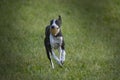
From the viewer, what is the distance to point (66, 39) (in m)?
13.2

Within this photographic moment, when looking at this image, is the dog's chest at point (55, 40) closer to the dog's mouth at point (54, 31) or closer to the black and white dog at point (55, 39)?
the black and white dog at point (55, 39)

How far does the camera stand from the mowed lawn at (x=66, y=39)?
10.3 metres

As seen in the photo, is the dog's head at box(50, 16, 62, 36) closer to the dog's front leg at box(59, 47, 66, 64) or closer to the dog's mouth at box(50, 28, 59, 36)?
the dog's mouth at box(50, 28, 59, 36)

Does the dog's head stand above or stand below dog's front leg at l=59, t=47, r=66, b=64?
above

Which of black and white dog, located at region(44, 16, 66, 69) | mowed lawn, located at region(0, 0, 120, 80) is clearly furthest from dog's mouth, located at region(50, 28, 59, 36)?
mowed lawn, located at region(0, 0, 120, 80)

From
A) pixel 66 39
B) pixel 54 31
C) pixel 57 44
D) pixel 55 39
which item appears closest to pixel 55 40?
pixel 55 39

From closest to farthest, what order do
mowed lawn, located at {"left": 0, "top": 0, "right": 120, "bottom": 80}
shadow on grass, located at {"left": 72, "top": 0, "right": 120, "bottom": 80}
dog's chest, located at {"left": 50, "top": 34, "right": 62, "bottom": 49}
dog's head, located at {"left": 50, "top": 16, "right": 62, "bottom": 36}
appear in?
dog's head, located at {"left": 50, "top": 16, "right": 62, "bottom": 36}, dog's chest, located at {"left": 50, "top": 34, "right": 62, "bottom": 49}, mowed lawn, located at {"left": 0, "top": 0, "right": 120, "bottom": 80}, shadow on grass, located at {"left": 72, "top": 0, "right": 120, "bottom": 80}

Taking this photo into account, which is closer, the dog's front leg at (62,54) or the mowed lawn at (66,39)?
the dog's front leg at (62,54)

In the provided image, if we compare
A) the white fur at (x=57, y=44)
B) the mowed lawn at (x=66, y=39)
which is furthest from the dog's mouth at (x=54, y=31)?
the mowed lawn at (x=66, y=39)

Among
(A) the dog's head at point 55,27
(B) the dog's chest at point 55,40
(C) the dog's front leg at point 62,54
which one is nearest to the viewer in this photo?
(A) the dog's head at point 55,27

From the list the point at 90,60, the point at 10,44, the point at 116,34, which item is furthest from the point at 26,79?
the point at 116,34

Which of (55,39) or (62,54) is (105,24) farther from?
(55,39)

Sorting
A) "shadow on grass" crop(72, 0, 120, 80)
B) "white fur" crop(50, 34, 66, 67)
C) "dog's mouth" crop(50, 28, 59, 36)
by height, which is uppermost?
"dog's mouth" crop(50, 28, 59, 36)

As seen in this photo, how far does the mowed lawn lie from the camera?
10.3 meters
